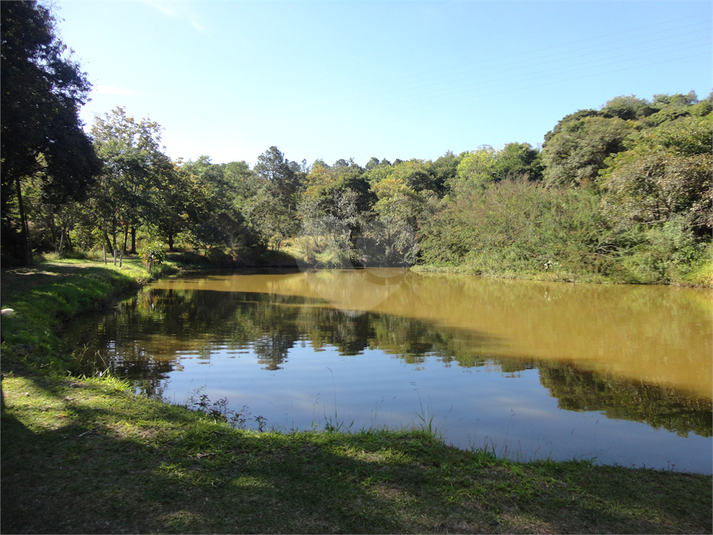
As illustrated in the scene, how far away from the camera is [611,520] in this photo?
2.31 m

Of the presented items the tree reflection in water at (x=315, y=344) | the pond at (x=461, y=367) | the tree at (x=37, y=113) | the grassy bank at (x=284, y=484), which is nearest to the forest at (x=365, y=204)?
the tree at (x=37, y=113)

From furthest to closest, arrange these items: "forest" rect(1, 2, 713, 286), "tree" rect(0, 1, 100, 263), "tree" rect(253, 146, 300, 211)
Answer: "tree" rect(253, 146, 300, 211), "forest" rect(1, 2, 713, 286), "tree" rect(0, 1, 100, 263)

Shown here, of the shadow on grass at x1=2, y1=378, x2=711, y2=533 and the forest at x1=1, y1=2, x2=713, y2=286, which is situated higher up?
the forest at x1=1, y1=2, x2=713, y2=286

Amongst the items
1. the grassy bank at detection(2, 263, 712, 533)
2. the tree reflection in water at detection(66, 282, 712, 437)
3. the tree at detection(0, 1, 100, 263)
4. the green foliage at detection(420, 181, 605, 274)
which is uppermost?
the tree at detection(0, 1, 100, 263)

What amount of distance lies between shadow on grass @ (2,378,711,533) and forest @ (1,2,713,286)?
10.3m

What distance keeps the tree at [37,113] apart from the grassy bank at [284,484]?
9.65 m

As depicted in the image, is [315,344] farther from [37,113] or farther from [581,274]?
[581,274]

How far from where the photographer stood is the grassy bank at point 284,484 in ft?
7.41

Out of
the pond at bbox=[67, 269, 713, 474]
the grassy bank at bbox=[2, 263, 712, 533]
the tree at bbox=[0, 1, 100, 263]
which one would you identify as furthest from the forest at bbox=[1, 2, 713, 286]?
the grassy bank at bbox=[2, 263, 712, 533]

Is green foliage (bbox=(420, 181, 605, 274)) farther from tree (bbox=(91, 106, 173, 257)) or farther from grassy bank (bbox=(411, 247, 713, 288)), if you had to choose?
tree (bbox=(91, 106, 173, 257))

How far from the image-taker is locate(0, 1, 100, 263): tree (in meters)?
9.86

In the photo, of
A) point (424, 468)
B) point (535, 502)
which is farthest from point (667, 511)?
point (424, 468)

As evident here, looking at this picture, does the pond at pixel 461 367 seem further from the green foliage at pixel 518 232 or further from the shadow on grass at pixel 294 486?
the green foliage at pixel 518 232

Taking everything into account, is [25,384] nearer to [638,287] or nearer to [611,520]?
[611,520]
